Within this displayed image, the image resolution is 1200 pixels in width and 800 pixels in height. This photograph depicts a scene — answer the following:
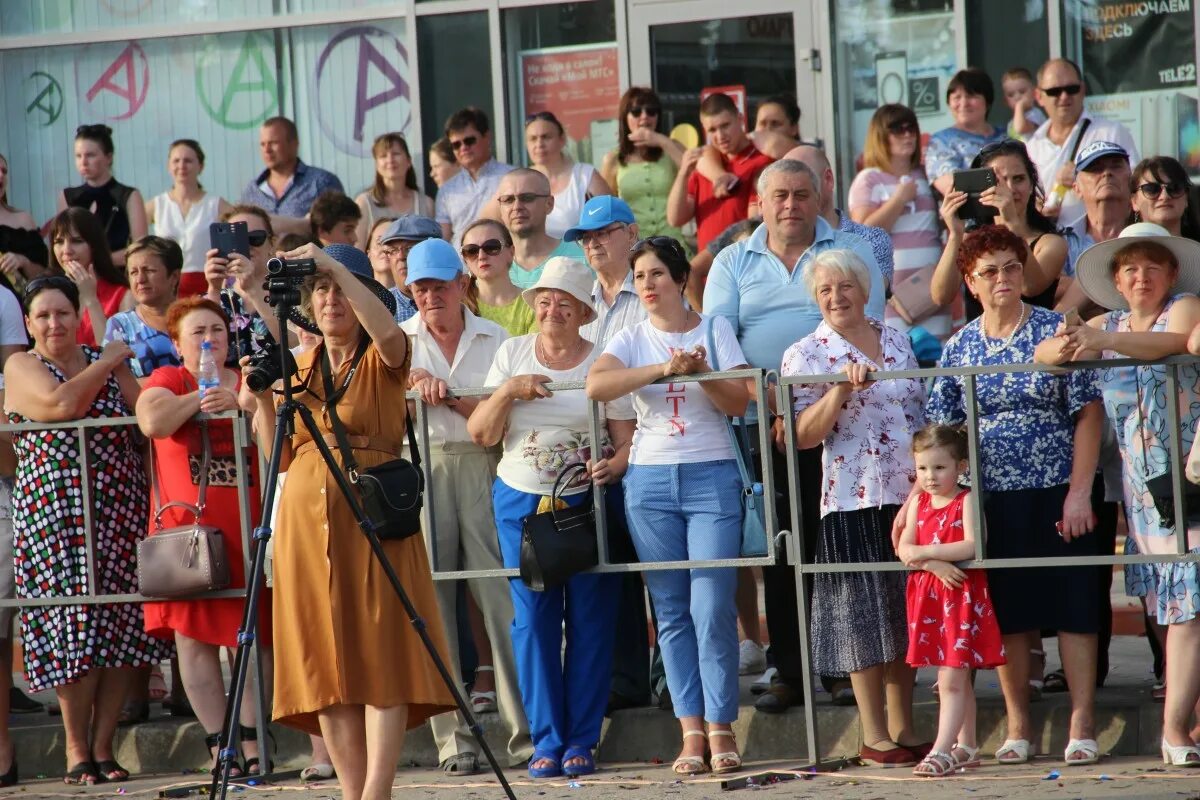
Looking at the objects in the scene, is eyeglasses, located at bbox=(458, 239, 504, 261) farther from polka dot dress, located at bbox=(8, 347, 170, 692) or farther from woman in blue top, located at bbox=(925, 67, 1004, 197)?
woman in blue top, located at bbox=(925, 67, 1004, 197)

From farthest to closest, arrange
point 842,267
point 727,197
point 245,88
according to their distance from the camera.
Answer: point 245,88 < point 727,197 < point 842,267

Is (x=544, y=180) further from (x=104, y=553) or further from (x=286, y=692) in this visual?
(x=286, y=692)

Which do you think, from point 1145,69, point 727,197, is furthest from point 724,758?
point 1145,69

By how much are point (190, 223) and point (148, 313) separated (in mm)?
2948

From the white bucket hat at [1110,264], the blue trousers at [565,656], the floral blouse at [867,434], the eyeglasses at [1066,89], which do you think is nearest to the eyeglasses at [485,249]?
the blue trousers at [565,656]

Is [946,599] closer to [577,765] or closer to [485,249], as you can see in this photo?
[577,765]

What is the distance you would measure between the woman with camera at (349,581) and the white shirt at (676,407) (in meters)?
1.24

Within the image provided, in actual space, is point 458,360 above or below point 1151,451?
above

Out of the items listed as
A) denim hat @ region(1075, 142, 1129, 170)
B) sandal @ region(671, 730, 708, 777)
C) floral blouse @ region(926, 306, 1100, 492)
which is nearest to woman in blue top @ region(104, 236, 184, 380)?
sandal @ region(671, 730, 708, 777)

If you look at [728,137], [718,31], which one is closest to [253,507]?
[728,137]

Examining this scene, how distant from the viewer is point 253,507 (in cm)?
750

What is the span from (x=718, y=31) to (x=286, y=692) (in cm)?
804

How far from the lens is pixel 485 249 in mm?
8156

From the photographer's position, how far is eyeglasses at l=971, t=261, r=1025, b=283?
670cm
